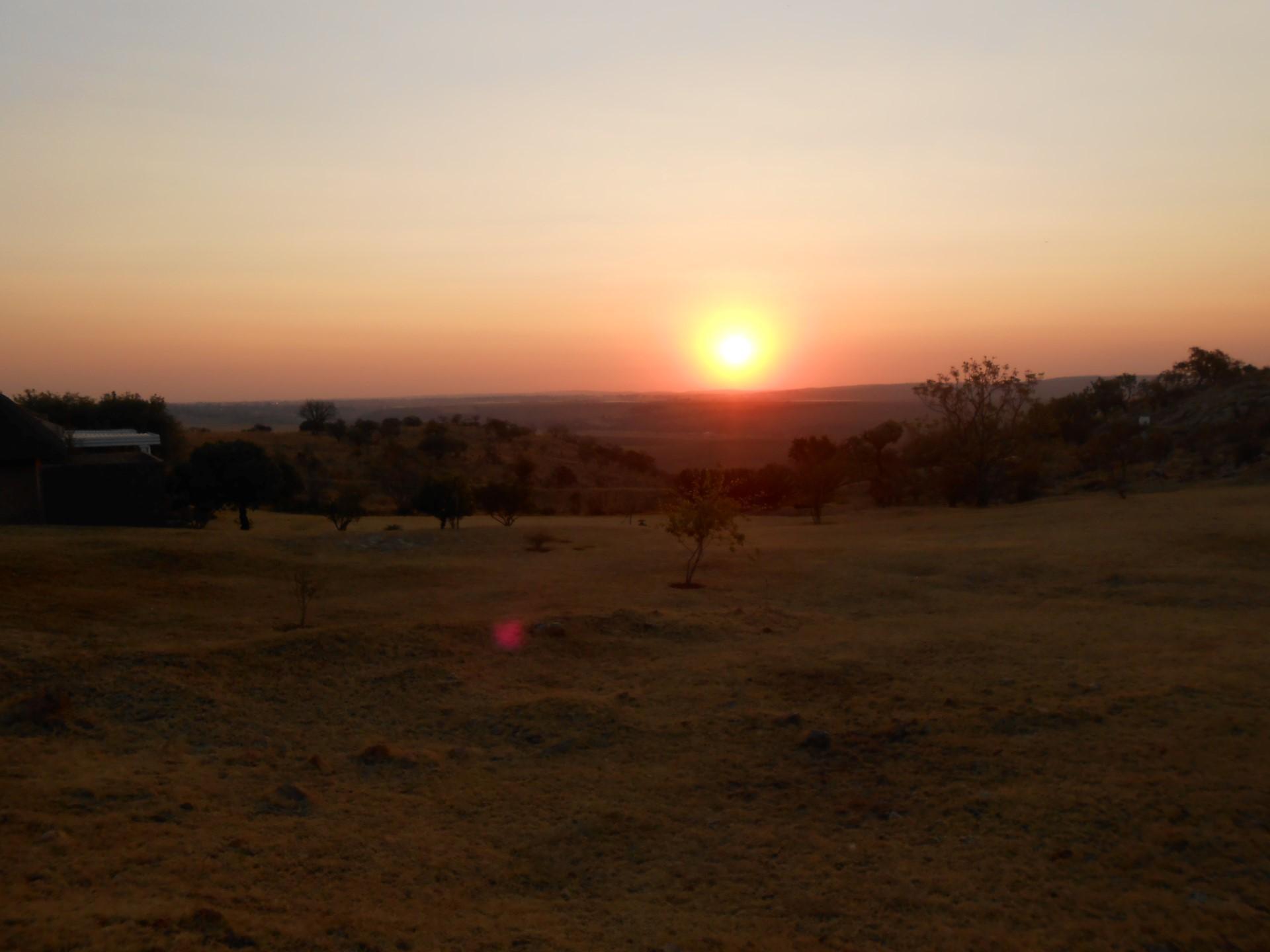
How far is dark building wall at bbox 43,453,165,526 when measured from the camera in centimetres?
2161

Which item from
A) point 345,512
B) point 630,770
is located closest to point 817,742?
point 630,770

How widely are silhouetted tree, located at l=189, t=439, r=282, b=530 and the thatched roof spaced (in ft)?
25.5

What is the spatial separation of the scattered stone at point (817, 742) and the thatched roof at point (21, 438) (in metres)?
19.5

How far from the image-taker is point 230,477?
2928 centimetres

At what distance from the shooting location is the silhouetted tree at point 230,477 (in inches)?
1152

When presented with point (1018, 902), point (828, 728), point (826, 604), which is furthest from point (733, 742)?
point (826, 604)

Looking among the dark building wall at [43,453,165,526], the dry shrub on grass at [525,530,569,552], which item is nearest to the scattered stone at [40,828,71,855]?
the dry shrub on grass at [525,530,569,552]

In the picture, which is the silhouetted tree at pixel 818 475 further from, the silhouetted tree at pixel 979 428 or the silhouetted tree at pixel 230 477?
the silhouetted tree at pixel 230 477

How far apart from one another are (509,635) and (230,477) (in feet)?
64.9

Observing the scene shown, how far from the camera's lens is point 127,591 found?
1479 cm

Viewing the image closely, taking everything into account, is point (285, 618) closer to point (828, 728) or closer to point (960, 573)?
point (828, 728)

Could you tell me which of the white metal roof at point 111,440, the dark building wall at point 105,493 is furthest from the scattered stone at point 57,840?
the white metal roof at point 111,440

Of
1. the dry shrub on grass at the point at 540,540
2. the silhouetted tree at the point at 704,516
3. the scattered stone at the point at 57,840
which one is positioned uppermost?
the silhouetted tree at the point at 704,516

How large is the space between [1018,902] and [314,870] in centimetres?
472
